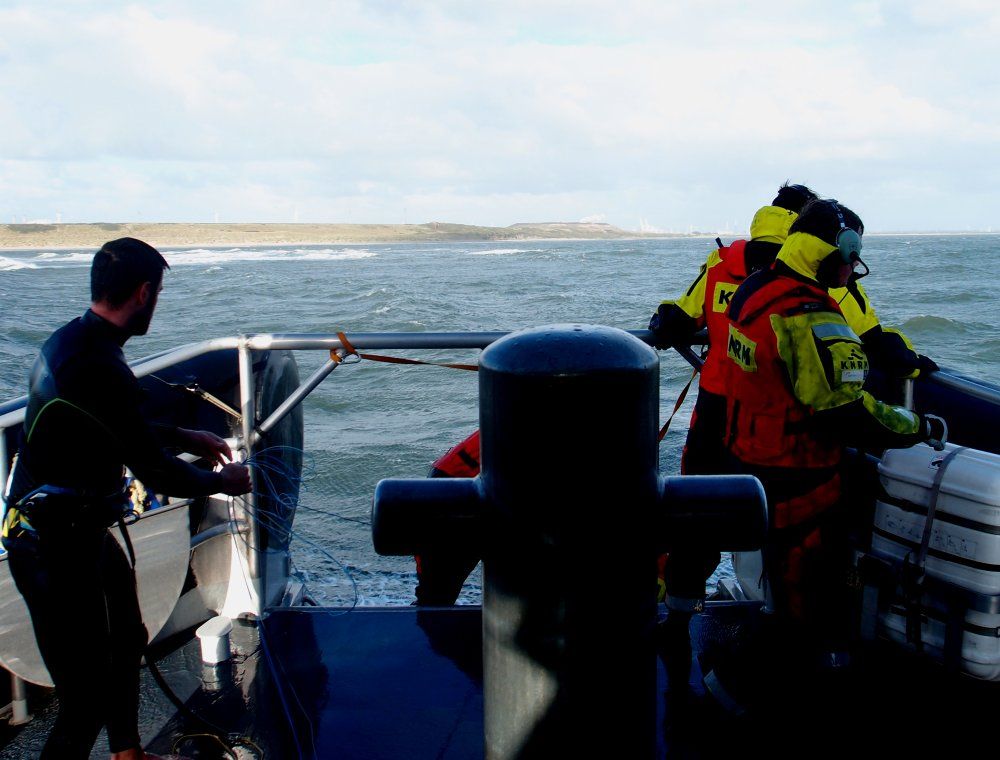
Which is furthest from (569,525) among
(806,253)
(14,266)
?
(14,266)

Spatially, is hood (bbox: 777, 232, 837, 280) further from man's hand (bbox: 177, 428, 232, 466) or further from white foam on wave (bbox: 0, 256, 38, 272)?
white foam on wave (bbox: 0, 256, 38, 272)

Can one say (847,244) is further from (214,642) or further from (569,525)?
(214,642)

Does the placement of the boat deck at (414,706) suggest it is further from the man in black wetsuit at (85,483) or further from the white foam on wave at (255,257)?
the white foam on wave at (255,257)

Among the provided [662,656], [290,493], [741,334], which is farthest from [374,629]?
[741,334]

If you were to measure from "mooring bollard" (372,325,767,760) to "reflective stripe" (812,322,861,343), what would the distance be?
1405 millimetres

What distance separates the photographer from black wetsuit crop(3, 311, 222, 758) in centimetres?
213

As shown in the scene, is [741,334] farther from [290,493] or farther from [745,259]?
[290,493]

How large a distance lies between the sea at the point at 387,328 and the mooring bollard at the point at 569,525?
0.04 meters

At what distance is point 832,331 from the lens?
2.49 m

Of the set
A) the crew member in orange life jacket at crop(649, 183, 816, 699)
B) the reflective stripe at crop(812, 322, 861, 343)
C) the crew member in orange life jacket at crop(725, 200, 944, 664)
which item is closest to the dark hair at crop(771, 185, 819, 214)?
the crew member in orange life jacket at crop(649, 183, 816, 699)

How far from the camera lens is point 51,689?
302 centimetres

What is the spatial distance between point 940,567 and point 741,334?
98 cm

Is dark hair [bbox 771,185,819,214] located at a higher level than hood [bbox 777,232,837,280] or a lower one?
higher

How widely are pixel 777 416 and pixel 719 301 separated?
75cm
